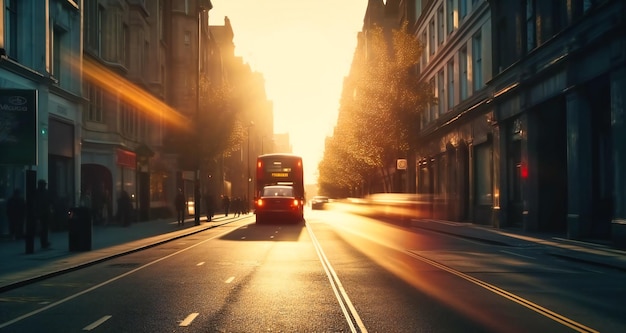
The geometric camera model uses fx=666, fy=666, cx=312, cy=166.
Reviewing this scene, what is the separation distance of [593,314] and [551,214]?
18936mm

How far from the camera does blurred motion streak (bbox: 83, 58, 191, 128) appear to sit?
34.3 metres

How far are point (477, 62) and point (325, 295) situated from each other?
28417mm

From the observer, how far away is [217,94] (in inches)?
1951

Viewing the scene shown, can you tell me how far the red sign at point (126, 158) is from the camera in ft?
120

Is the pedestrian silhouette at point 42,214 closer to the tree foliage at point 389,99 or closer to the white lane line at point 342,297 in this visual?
the white lane line at point 342,297

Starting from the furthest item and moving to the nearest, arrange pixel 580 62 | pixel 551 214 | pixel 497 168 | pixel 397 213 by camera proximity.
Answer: pixel 397 213, pixel 497 168, pixel 551 214, pixel 580 62

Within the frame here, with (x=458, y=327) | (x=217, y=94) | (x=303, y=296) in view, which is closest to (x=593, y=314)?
(x=458, y=327)

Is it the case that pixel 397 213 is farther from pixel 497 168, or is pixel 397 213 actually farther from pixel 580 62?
pixel 580 62

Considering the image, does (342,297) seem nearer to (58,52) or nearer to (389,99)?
(58,52)

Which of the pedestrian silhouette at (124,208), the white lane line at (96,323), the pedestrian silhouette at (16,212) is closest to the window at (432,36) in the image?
the pedestrian silhouette at (124,208)

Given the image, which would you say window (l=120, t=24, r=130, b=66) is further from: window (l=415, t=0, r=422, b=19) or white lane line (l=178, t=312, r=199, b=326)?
white lane line (l=178, t=312, r=199, b=326)

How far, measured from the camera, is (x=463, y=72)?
130 ft

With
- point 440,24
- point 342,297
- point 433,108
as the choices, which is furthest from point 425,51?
point 342,297

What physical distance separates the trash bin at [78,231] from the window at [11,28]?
27.2 ft
